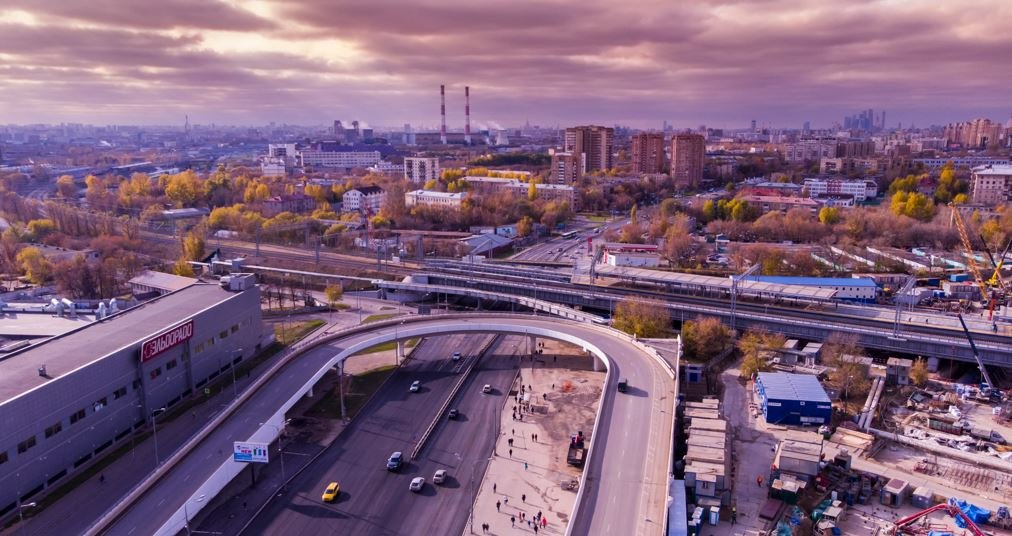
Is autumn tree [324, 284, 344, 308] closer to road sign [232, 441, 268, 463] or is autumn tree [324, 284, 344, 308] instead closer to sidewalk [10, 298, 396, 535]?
sidewalk [10, 298, 396, 535]

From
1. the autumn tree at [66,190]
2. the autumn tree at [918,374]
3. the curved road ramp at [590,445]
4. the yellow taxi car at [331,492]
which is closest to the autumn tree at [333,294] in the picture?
the curved road ramp at [590,445]

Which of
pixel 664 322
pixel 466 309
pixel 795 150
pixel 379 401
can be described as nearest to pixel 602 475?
pixel 379 401

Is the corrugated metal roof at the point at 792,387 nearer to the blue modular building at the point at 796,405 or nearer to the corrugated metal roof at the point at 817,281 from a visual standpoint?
the blue modular building at the point at 796,405

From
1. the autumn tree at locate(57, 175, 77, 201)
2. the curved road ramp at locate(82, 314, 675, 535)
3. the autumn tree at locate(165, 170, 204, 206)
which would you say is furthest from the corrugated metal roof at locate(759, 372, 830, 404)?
the autumn tree at locate(57, 175, 77, 201)

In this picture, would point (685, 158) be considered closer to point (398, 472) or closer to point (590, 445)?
point (590, 445)

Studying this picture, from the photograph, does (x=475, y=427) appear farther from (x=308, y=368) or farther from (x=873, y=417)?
(x=873, y=417)
